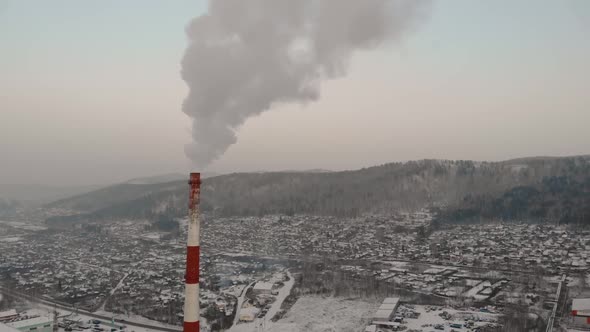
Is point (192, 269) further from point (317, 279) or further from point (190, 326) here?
point (317, 279)

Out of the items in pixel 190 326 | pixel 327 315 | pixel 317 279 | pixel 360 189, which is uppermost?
pixel 360 189

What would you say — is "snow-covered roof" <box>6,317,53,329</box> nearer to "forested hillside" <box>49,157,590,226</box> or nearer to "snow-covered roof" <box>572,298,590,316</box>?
"snow-covered roof" <box>572,298,590,316</box>

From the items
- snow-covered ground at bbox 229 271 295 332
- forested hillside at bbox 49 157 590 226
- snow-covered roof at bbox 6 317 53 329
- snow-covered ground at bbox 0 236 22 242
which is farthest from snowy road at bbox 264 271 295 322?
snow-covered ground at bbox 0 236 22 242

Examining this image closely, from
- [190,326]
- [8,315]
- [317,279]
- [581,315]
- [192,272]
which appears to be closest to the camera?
[192,272]

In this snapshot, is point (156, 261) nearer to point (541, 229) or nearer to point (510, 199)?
point (541, 229)

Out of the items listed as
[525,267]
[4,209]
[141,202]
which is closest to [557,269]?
[525,267]

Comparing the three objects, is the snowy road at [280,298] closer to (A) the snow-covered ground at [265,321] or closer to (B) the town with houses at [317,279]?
(A) the snow-covered ground at [265,321]

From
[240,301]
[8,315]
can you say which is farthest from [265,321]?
[8,315]

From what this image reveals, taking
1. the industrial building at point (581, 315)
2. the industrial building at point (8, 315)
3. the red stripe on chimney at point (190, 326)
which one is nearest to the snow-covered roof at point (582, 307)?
the industrial building at point (581, 315)
